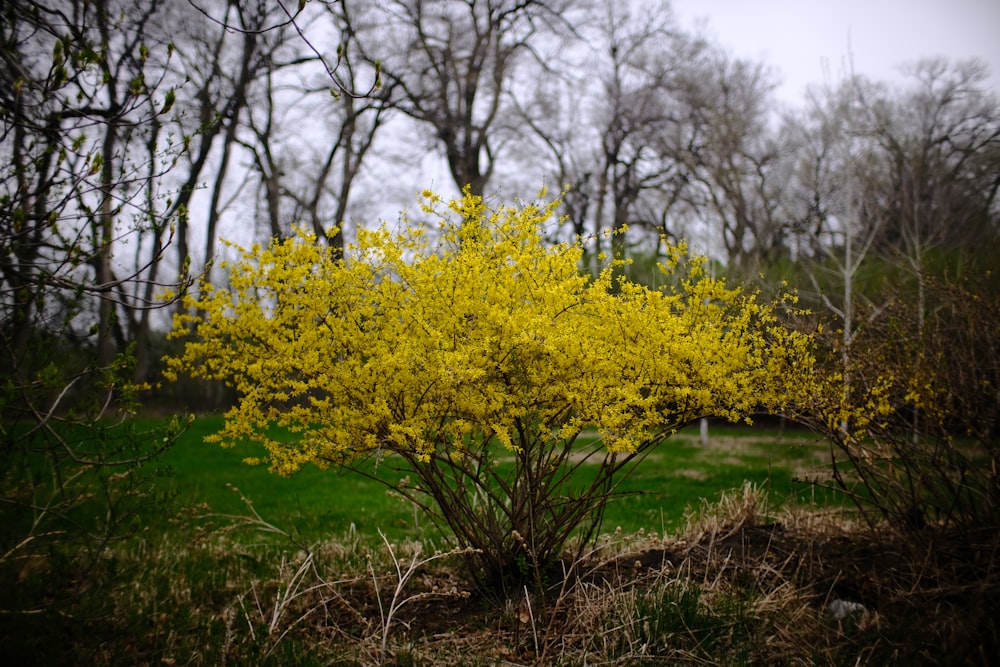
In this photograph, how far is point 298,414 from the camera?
3602 mm

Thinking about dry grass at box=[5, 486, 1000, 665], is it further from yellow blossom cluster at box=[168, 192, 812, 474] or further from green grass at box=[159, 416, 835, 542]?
yellow blossom cluster at box=[168, 192, 812, 474]

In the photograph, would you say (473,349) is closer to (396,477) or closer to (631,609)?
(631,609)

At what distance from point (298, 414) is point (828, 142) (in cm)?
1302

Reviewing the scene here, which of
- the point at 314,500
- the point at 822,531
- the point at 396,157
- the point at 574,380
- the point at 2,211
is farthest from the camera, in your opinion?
the point at 396,157

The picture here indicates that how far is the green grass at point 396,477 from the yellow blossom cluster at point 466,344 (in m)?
1.23

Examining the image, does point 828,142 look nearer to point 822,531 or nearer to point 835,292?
point 835,292

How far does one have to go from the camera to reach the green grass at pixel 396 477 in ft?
19.7

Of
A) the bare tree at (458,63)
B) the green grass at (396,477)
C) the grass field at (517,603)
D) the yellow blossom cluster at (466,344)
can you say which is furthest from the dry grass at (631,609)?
the bare tree at (458,63)

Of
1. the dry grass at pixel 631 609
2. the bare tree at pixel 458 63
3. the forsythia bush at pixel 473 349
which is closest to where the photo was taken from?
the dry grass at pixel 631 609

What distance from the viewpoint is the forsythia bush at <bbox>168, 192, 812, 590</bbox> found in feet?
10.9

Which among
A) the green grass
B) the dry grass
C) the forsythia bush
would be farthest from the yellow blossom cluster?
the green grass

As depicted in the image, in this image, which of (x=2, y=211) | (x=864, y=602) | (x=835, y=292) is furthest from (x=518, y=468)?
(x=835, y=292)

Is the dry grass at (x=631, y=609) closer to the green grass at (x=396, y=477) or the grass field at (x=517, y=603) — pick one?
the grass field at (x=517, y=603)

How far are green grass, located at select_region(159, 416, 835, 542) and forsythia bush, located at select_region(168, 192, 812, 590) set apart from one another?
3.76ft
